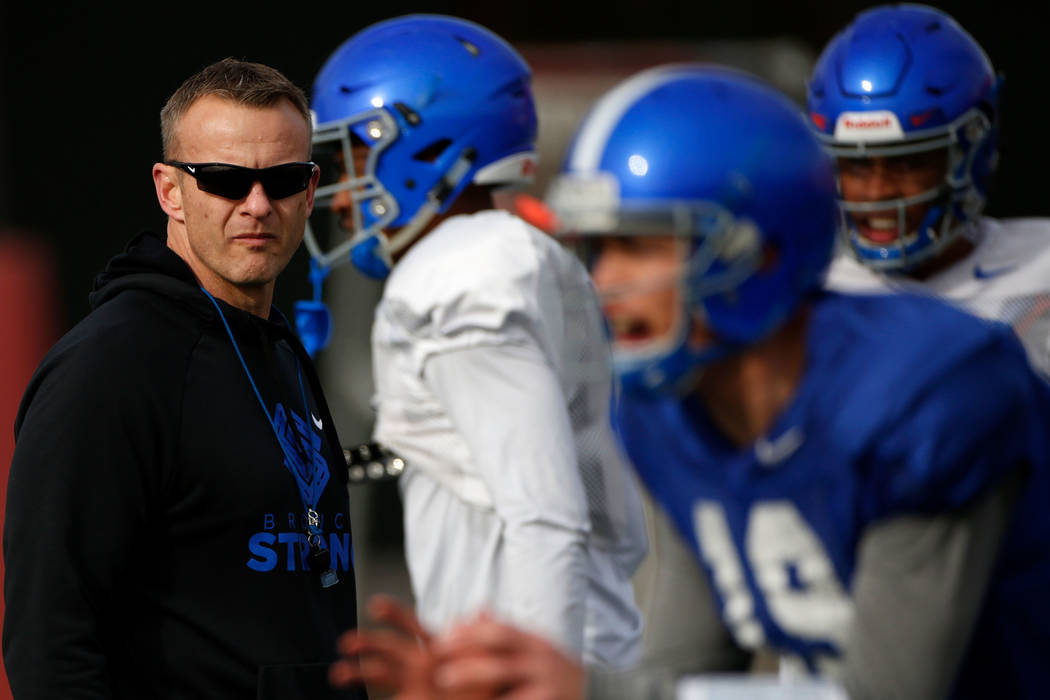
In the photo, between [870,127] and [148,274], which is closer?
[148,274]

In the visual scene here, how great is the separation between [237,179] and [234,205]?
0.04m

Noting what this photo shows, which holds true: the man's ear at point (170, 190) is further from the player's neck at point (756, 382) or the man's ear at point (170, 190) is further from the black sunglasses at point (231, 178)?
the player's neck at point (756, 382)

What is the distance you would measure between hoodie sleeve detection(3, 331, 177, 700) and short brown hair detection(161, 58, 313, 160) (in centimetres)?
49

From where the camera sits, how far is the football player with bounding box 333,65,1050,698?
1.82 m

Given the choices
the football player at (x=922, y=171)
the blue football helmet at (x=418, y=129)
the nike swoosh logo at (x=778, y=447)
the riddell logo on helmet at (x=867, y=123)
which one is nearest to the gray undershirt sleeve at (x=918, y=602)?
the nike swoosh logo at (x=778, y=447)

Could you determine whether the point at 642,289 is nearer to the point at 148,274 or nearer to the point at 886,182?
the point at 148,274

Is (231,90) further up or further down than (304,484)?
further up

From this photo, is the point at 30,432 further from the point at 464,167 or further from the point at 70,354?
the point at 464,167

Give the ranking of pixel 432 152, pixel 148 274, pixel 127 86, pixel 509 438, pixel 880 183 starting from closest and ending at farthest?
pixel 148 274 < pixel 509 438 < pixel 432 152 < pixel 880 183 < pixel 127 86

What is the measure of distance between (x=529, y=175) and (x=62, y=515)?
1707 millimetres

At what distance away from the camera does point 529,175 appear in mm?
3730

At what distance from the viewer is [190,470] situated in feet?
7.91

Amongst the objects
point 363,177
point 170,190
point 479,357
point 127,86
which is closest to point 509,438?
point 479,357

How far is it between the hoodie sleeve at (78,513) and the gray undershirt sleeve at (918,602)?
1.10 m
